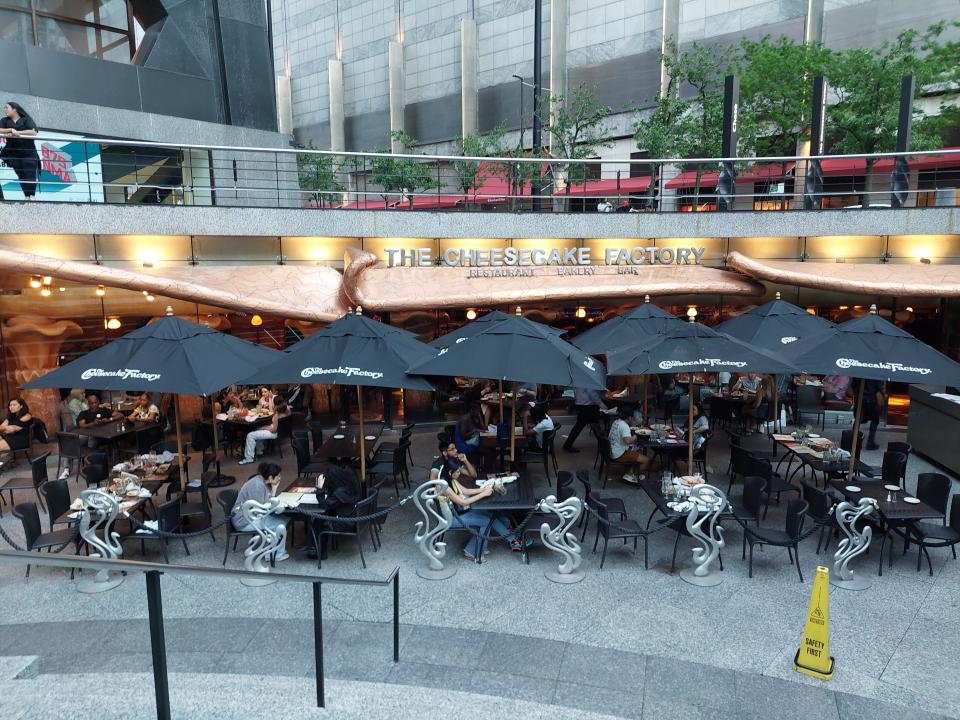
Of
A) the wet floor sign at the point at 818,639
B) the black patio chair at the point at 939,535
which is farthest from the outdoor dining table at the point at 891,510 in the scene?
the wet floor sign at the point at 818,639

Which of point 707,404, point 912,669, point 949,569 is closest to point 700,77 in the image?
point 707,404

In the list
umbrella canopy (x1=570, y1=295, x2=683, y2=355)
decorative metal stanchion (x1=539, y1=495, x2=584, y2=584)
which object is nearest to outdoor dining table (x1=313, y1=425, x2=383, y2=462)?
decorative metal stanchion (x1=539, y1=495, x2=584, y2=584)

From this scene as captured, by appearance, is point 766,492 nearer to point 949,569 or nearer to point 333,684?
point 949,569

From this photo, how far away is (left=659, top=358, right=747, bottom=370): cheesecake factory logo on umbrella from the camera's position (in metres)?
9.29

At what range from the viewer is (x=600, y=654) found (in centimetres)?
655

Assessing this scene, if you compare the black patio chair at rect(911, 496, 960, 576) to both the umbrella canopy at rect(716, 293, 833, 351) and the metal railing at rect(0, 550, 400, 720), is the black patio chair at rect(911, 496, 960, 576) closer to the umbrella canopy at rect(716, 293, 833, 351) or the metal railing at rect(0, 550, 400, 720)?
the umbrella canopy at rect(716, 293, 833, 351)

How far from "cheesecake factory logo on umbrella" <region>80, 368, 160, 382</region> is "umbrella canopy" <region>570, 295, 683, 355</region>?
731cm

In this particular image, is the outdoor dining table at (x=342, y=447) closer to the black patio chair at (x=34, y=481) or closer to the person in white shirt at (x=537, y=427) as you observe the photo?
the person in white shirt at (x=537, y=427)

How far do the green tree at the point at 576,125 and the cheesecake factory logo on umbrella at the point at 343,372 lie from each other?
16006mm

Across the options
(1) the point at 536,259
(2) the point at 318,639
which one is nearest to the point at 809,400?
(1) the point at 536,259

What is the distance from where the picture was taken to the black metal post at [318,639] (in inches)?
195

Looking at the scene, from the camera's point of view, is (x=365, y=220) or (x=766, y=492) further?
(x=365, y=220)

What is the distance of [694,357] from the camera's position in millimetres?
9500

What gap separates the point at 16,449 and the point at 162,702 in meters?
10.2
